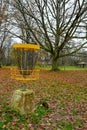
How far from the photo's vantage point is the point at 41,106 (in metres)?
6.36

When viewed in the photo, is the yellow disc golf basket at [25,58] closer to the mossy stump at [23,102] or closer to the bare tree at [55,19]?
the mossy stump at [23,102]

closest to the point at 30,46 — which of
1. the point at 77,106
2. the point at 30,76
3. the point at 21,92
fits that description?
the point at 30,76

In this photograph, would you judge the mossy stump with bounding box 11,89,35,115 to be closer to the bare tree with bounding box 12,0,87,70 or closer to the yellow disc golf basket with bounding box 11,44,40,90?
the yellow disc golf basket with bounding box 11,44,40,90

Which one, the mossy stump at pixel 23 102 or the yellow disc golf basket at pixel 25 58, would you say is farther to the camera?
the mossy stump at pixel 23 102

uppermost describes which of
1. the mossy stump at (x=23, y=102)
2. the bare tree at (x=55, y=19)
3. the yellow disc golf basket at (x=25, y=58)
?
the bare tree at (x=55, y=19)

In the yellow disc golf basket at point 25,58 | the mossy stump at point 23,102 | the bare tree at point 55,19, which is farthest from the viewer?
the bare tree at point 55,19

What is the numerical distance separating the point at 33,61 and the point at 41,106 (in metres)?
1.49

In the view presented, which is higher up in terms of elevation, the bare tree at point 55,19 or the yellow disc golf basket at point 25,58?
the bare tree at point 55,19

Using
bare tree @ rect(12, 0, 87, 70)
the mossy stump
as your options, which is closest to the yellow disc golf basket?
the mossy stump

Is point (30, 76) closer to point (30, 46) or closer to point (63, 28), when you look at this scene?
point (30, 46)

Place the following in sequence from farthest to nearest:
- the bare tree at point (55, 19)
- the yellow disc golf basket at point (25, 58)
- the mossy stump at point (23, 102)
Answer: the bare tree at point (55, 19) < the mossy stump at point (23, 102) < the yellow disc golf basket at point (25, 58)

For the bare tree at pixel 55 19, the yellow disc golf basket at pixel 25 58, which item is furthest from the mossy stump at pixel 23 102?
the bare tree at pixel 55 19

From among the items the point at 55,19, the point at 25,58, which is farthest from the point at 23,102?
the point at 55,19

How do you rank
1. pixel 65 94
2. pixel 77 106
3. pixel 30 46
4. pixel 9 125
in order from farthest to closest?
pixel 65 94 < pixel 77 106 < pixel 30 46 < pixel 9 125
